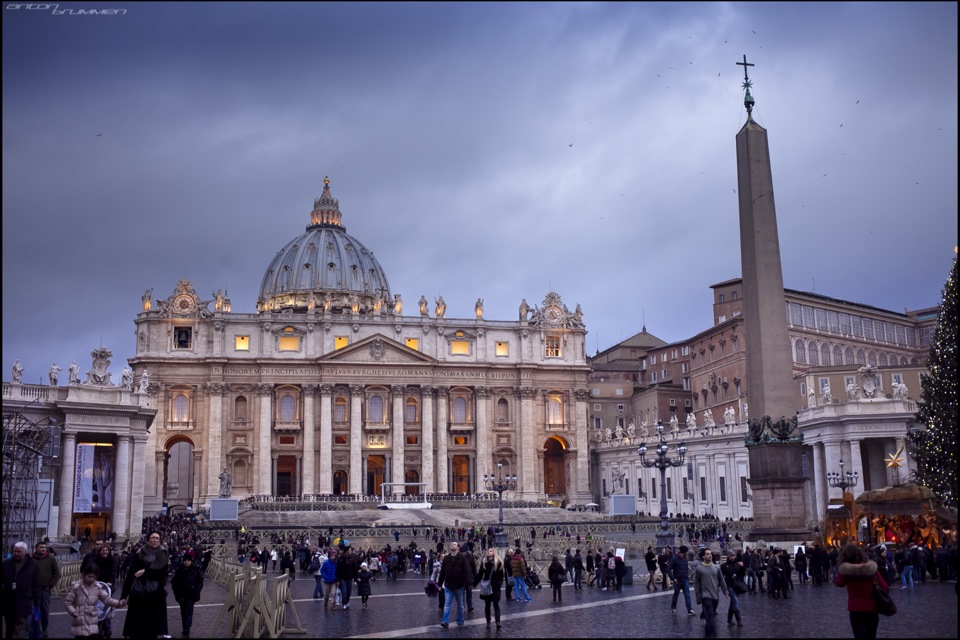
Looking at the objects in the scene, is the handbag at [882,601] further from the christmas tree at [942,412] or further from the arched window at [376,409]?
the arched window at [376,409]

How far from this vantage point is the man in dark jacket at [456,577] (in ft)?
52.0

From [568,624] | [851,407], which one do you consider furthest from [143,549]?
[851,407]

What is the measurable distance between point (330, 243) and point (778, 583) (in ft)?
298

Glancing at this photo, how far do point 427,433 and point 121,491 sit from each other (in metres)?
39.4

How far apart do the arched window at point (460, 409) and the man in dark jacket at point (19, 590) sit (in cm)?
6790

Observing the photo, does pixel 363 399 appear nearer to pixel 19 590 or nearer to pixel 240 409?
pixel 240 409

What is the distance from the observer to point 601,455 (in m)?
81.1

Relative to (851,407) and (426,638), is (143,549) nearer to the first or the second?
(426,638)

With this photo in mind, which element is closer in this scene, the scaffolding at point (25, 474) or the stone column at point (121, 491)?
the scaffolding at point (25, 474)

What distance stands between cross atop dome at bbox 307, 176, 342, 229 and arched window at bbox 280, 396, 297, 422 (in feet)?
130

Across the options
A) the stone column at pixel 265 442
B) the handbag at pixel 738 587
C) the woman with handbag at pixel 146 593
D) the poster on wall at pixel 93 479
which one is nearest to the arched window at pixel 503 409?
the stone column at pixel 265 442

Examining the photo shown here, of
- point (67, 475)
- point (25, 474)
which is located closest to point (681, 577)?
point (25, 474)

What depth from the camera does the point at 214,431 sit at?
7400cm

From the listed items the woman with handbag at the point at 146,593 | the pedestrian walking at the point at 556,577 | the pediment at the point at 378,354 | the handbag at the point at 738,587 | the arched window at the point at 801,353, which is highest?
the pediment at the point at 378,354
